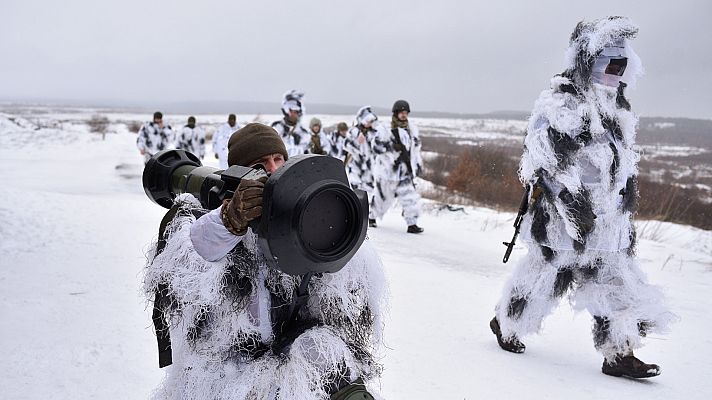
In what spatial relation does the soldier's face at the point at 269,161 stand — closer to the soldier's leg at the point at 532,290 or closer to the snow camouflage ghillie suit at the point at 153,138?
the soldier's leg at the point at 532,290

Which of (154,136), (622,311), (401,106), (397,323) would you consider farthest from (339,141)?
(622,311)

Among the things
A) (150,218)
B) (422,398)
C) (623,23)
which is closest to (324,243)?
(422,398)

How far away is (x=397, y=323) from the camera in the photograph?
3732 millimetres

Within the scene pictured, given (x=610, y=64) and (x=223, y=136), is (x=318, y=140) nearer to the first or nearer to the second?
(x=223, y=136)

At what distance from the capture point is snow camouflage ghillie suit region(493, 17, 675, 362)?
119 inches

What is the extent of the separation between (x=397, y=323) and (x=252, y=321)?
2297 millimetres

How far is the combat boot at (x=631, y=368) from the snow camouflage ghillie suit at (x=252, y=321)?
2.02 m

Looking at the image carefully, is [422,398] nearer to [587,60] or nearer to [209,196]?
[209,196]

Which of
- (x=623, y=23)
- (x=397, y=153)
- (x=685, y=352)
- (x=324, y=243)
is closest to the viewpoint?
(x=324, y=243)

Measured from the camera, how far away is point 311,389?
4.84 ft

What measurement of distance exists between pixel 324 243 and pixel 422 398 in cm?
164

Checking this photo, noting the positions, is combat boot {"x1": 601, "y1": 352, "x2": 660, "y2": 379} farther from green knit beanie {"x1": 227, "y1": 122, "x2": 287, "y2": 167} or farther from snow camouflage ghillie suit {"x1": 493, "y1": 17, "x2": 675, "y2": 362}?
green knit beanie {"x1": 227, "y1": 122, "x2": 287, "y2": 167}

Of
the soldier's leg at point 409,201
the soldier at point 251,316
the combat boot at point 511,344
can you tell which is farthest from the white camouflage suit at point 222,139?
the soldier at point 251,316

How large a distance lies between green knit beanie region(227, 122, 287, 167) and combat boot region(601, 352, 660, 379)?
2438 millimetres
